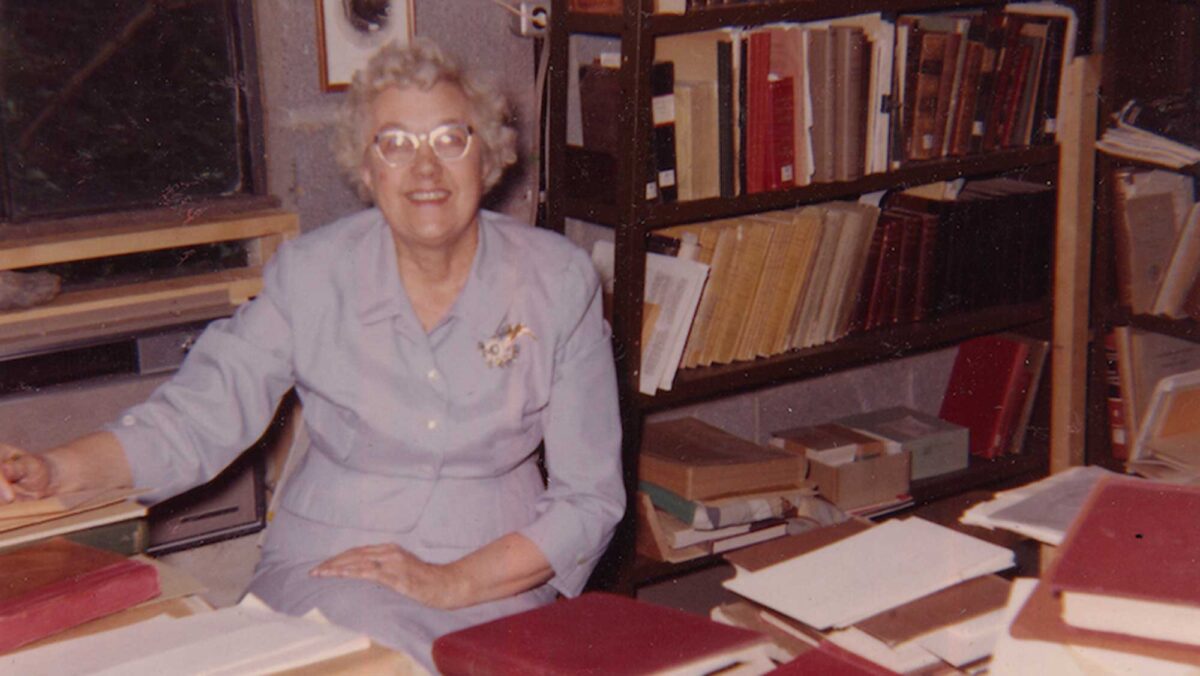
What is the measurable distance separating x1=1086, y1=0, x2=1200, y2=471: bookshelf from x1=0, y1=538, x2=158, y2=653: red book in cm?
253

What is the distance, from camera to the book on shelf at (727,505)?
2.62m

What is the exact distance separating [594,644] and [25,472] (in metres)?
0.80

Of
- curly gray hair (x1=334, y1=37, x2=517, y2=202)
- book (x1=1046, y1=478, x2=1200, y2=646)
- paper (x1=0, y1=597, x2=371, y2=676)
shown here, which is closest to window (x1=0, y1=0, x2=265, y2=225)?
curly gray hair (x1=334, y1=37, x2=517, y2=202)

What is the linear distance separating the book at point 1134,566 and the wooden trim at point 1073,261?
2.10 m

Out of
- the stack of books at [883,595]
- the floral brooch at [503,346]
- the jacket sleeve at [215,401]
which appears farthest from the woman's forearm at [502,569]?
the stack of books at [883,595]

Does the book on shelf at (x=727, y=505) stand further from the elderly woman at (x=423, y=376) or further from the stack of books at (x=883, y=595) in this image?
the stack of books at (x=883, y=595)

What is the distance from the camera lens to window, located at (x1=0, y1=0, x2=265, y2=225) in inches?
84.0

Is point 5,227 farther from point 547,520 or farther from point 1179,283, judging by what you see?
point 1179,283

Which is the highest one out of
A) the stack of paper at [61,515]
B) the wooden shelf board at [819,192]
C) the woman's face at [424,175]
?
the woman's face at [424,175]

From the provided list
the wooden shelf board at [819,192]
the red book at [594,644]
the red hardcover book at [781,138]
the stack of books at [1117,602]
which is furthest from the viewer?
the red hardcover book at [781,138]

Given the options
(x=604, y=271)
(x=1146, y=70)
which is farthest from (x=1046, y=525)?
(x=1146, y=70)

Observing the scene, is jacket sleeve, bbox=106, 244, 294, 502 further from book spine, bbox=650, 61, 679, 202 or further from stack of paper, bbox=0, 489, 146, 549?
book spine, bbox=650, 61, 679, 202

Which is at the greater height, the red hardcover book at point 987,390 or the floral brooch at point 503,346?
the floral brooch at point 503,346

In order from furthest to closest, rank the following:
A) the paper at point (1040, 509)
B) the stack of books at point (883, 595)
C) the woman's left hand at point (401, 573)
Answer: the woman's left hand at point (401, 573), the paper at point (1040, 509), the stack of books at point (883, 595)
